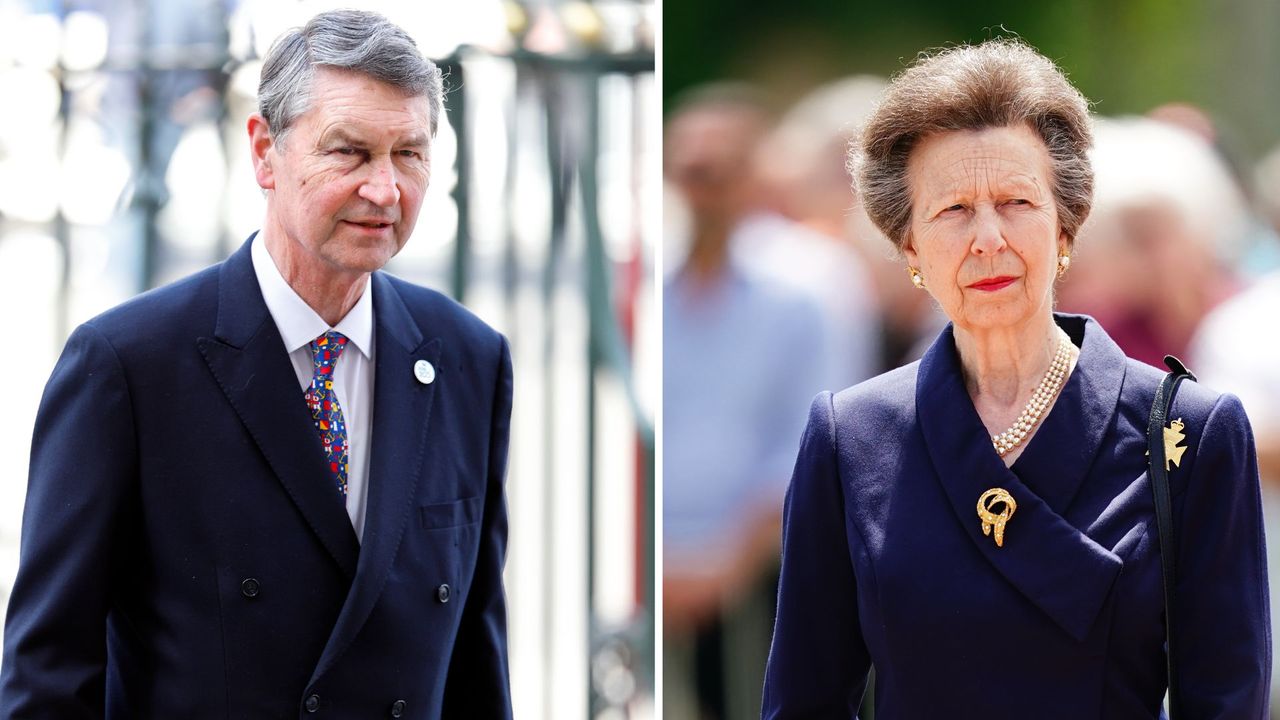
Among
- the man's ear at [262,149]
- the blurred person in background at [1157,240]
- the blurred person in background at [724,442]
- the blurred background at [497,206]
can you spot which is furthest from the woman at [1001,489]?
the blurred background at [497,206]

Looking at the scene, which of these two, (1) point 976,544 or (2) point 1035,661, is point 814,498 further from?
(2) point 1035,661

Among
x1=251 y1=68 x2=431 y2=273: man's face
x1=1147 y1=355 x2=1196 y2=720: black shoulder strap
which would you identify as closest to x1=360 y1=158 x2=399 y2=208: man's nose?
x1=251 y1=68 x2=431 y2=273: man's face

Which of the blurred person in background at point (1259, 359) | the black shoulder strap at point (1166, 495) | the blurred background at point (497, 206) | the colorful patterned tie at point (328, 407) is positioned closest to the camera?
the black shoulder strap at point (1166, 495)

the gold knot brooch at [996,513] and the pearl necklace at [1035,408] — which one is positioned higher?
the pearl necklace at [1035,408]

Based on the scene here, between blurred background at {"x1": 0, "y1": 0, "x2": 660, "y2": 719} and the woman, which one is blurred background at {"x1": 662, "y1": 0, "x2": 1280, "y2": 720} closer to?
blurred background at {"x1": 0, "y1": 0, "x2": 660, "y2": 719}

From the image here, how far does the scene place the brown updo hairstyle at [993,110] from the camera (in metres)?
2.55

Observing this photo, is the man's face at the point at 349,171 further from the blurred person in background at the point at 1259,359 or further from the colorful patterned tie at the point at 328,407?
the blurred person in background at the point at 1259,359

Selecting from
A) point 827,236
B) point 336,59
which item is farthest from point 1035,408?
point 827,236

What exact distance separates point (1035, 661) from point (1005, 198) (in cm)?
77

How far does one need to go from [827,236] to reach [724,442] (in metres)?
0.66

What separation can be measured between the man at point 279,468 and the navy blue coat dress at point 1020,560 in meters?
0.69

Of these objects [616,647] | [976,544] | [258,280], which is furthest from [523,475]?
[976,544]

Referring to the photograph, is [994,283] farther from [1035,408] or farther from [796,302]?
[796,302]

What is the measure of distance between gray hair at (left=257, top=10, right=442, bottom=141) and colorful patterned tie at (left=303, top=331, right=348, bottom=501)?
0.39 metres
